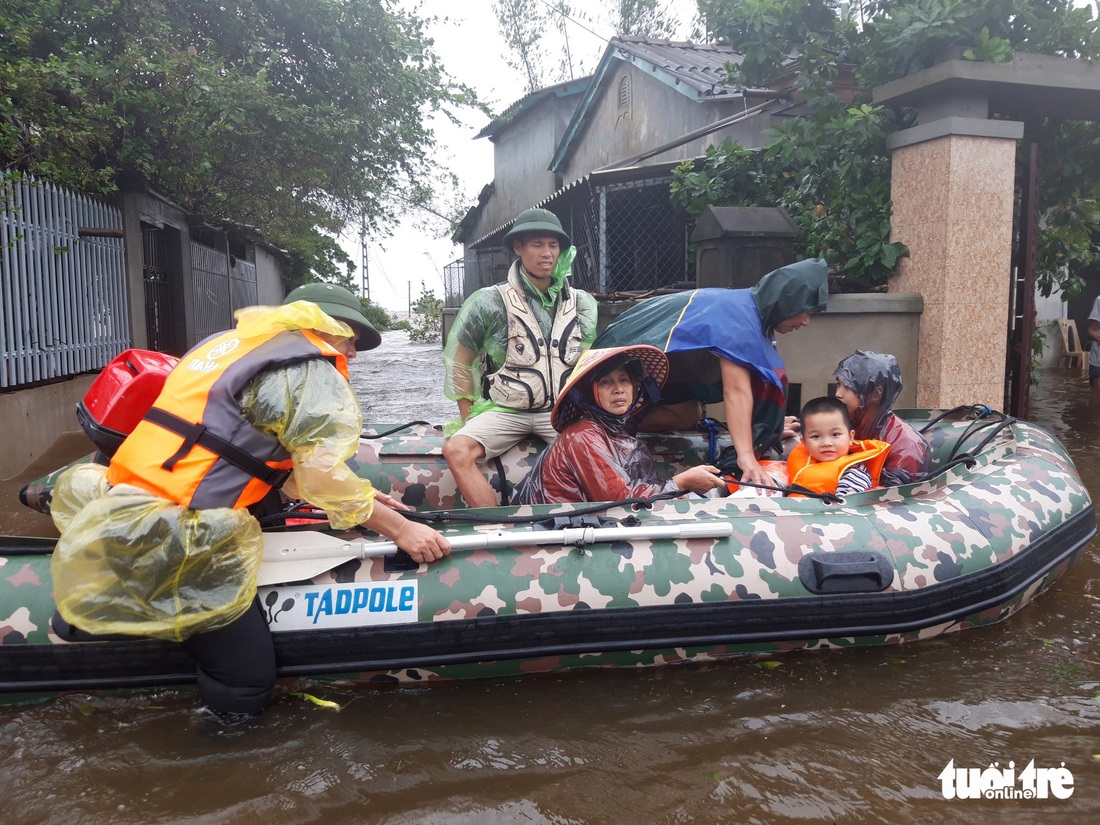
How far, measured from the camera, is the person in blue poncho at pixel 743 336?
360 centimetres

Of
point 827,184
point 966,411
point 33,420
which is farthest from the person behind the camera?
point 827,184

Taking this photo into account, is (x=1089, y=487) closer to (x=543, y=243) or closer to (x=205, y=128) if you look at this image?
(x=543, y=243)

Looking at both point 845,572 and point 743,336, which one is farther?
point 743,336

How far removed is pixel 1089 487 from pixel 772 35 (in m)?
4.32

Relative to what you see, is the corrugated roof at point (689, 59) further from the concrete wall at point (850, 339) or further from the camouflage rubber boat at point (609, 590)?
the camouflage rubber boat at point (609, 590)

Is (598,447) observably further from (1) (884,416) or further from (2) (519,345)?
(1) (884,416)

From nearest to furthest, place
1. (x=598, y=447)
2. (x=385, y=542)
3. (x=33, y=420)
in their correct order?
(x=385, y=542) → (x=598, y=447) → (x=33, y=420)

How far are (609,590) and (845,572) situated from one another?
816mm

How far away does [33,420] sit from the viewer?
233 inches

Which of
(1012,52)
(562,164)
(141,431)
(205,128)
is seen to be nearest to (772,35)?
(1012,52)

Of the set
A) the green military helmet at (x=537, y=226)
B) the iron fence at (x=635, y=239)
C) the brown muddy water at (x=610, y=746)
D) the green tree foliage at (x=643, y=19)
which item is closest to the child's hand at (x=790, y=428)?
the brown muddy water at (x=610, y=746)

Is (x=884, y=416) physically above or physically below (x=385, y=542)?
above

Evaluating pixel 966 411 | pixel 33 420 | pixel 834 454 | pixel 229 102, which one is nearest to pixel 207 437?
pixel 834 454

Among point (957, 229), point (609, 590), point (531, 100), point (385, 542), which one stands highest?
point (531, 100)
